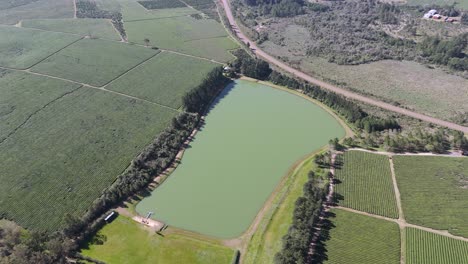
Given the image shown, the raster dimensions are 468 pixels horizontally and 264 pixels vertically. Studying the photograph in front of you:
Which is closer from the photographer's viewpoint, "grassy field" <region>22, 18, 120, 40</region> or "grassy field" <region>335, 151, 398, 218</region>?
"grassy field" <region>335, 151, 398, 218</region>

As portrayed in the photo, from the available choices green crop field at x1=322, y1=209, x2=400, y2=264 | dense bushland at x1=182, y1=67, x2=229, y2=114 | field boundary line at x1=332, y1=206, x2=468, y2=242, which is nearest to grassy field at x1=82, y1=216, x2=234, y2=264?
green crop field at x1=322, y1=209, x2=400, y2=264

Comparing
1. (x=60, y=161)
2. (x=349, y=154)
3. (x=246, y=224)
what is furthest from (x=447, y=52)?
(x=60, y=161)

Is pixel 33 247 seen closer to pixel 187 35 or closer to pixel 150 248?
pixel 150 248

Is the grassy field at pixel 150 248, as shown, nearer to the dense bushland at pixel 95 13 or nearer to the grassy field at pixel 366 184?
the grassy field at pixel 366 184

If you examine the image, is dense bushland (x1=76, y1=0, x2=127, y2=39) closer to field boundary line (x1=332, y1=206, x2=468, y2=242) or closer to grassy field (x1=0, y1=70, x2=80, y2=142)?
grassy field (x1=0, y1=70, x2=80, y2=142)

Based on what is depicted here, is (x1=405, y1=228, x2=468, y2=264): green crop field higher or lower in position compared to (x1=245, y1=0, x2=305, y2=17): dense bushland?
lower

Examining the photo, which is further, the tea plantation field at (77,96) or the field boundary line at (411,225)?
the tea plantation field at (77,96)

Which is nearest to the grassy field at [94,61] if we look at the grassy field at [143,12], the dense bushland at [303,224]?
the grassy field at [143,12]
